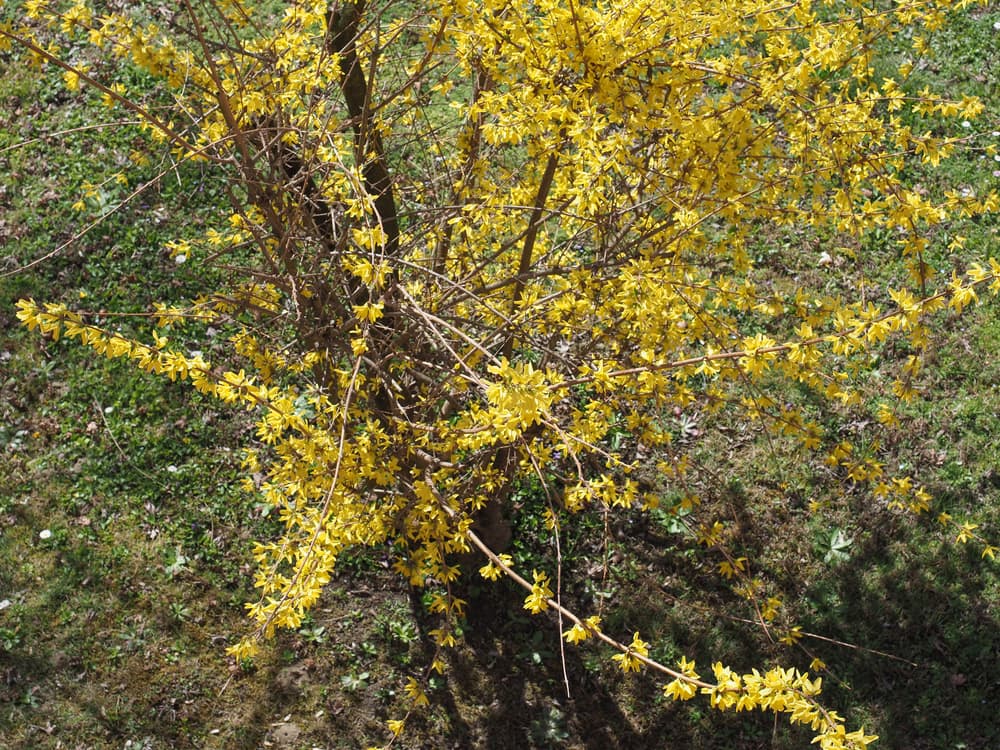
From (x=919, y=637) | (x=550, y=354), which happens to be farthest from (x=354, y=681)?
(x=919, y=637)

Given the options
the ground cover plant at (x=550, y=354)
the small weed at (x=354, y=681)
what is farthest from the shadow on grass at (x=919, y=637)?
the small weed at (x=354, y=681)

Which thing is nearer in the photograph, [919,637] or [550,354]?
[550,354]

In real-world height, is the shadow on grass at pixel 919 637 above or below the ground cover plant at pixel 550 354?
below

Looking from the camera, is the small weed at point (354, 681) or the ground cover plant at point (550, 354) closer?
the ground cover plant at point (550, 354)

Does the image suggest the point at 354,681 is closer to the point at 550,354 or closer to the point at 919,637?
the point at 550,354

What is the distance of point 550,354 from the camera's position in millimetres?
3500

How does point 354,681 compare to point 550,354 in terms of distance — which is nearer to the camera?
point 550,354

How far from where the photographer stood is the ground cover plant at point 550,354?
2.83 m

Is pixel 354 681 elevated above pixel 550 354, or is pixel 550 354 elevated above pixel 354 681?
pixel 550 354

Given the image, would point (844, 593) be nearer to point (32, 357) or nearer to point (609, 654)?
point (609, 654)

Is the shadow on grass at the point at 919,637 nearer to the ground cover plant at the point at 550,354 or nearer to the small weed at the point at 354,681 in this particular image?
the ground cover plant at the point at 550,354

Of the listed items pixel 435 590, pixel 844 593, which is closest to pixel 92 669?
pixel 435 590

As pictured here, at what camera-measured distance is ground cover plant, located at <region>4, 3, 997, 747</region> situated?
2.83m

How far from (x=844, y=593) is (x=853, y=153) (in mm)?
2176
